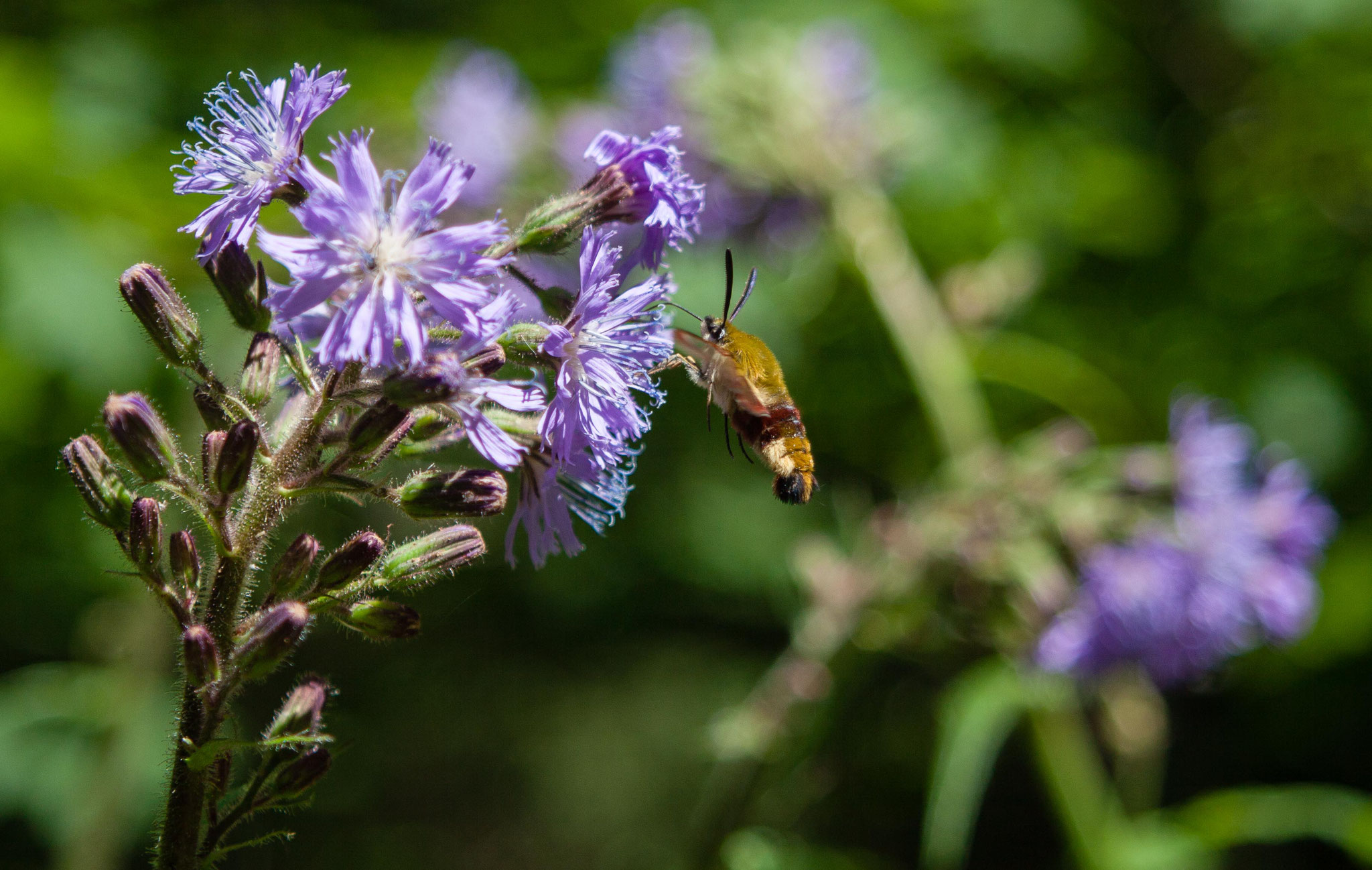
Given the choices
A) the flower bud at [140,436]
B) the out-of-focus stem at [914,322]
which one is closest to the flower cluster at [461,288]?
the flower bud at [140,436]

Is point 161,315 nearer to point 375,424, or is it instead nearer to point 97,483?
point 97,483

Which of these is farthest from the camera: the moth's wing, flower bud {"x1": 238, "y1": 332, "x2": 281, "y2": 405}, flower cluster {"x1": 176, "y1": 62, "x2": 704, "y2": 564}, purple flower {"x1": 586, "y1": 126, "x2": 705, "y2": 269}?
the moth's wing

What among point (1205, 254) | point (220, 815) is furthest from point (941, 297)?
point (220, 815)

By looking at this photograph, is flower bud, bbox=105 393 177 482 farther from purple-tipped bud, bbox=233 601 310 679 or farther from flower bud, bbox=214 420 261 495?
purple-tipped bud, bbox=233 601 310 679

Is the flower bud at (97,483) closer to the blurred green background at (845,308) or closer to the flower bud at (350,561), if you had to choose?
the flower bud at (350,561)

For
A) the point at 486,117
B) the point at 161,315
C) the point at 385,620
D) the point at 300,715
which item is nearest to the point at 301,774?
the point at 300,715

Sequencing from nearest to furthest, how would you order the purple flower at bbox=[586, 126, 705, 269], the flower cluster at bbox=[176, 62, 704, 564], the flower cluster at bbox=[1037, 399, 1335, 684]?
the flower cluster at bbox=[176, 62, 704, 564], the purple flower at bbox=[586, 126, 705, 269], the flower cluster at bbox=[1037, 399, 1335, 684]

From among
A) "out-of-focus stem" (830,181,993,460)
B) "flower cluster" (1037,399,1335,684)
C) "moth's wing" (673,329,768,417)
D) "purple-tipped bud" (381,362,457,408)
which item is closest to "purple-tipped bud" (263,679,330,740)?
"purple-tipped bud" (381,362,457,408)
